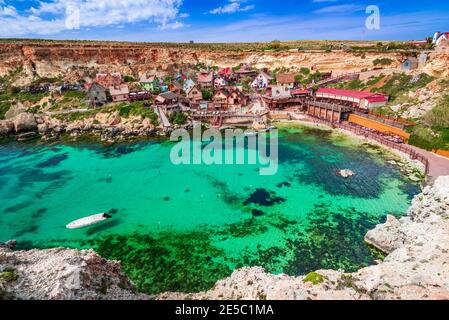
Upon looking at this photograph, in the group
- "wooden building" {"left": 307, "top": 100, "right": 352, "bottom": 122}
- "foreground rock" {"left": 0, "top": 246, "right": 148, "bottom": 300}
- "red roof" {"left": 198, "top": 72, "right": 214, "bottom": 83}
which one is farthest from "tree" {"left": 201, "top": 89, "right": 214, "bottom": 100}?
"foreground rock" {"left": 0, "top": 246, "right": 148, "bottom": 300}

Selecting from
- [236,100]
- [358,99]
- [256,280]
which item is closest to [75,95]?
[236,100]

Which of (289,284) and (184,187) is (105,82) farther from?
(289,284)

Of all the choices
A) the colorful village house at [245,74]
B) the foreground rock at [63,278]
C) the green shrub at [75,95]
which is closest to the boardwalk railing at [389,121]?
the foreground rock at [63,278]

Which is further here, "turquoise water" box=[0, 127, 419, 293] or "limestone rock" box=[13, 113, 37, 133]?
"limestone rock" box=[13, 113, 37, 133]

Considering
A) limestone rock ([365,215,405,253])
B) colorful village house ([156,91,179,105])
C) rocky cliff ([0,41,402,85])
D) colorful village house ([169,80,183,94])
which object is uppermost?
rocky cliff ([0,41,402,85])

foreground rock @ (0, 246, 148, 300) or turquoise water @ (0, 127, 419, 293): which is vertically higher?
foreground rock @ (0, 246, 148, 300)

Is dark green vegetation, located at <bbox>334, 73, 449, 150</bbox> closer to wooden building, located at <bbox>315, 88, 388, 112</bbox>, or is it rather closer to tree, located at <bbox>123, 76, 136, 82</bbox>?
wooden building, located at <bbox>315, 88, 388, 112</bbox>

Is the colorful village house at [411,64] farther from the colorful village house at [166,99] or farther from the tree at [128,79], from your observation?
the tree at [128,79]

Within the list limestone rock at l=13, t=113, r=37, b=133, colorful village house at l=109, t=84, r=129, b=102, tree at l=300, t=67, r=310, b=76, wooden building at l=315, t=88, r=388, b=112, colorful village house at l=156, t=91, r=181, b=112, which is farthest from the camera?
tree at l=300, t=67, r=310, b=76
